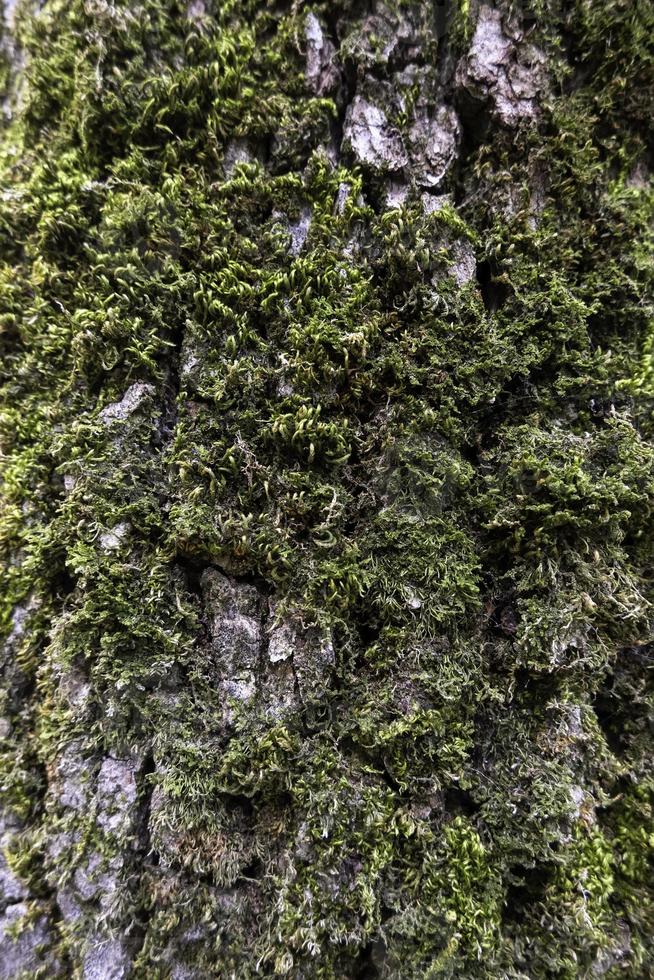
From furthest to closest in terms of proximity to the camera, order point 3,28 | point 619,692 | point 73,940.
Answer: point 3,28 → point 619,692 → point 73,940

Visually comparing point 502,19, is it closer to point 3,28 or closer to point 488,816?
point 3,28

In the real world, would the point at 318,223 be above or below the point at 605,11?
below

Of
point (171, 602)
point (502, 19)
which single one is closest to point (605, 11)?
point (502, 19)

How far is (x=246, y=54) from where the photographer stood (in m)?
1.80

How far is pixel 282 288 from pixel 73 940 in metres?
2.41

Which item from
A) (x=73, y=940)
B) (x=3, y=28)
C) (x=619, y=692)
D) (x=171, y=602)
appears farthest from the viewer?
(x=3, y=28)

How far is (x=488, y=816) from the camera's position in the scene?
5.36 feet

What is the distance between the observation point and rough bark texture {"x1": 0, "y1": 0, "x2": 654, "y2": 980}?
1583mm

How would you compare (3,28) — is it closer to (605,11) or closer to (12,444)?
(12,444)

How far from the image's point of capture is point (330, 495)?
1715 millimetres

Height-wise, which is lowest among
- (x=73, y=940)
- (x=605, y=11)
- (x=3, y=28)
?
(x=73, y=940)

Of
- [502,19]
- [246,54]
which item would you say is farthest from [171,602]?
[502,19]

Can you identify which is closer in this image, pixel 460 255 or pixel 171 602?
pixel 171 602

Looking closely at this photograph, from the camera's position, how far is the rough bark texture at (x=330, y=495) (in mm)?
1583
